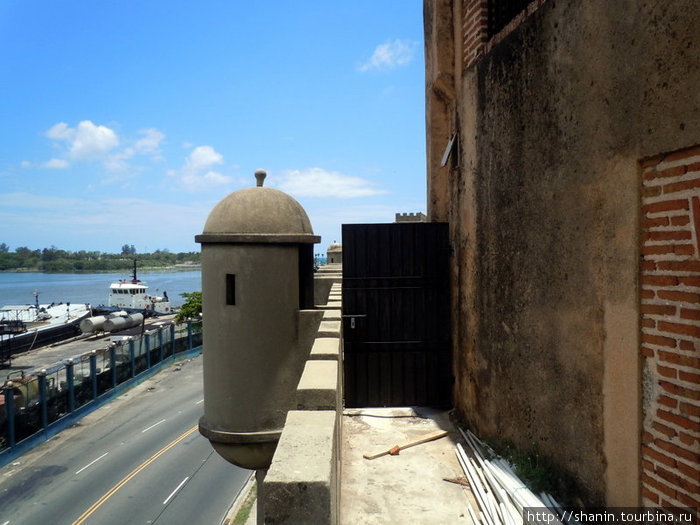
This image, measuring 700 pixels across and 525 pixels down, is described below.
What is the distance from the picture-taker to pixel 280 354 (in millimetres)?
6602

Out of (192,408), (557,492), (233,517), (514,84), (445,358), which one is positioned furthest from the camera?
(192,408)

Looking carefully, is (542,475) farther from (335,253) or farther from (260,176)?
(335,253)

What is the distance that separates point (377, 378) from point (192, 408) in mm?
23710

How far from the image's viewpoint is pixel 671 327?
3184 millimetres

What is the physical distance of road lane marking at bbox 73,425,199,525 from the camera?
18.1 meters

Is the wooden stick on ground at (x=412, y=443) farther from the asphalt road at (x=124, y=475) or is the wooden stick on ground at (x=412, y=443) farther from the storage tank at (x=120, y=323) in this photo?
the storage tank at (x=120, y=323)

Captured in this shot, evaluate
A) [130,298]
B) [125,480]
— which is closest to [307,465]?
[125,480]

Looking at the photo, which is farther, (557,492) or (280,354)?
(280,354)

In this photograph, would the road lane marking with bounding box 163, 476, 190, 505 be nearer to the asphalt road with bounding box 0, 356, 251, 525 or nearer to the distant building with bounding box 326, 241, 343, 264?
the asphalt road with bounding box 0, 356, 251, 525

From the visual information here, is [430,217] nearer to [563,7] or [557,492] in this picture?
[563,7]

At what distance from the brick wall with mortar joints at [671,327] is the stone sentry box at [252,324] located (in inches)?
164

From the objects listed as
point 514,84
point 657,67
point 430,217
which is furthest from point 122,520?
point 657,67

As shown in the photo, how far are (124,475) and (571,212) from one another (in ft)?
74.8

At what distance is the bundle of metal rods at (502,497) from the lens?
425 cm
